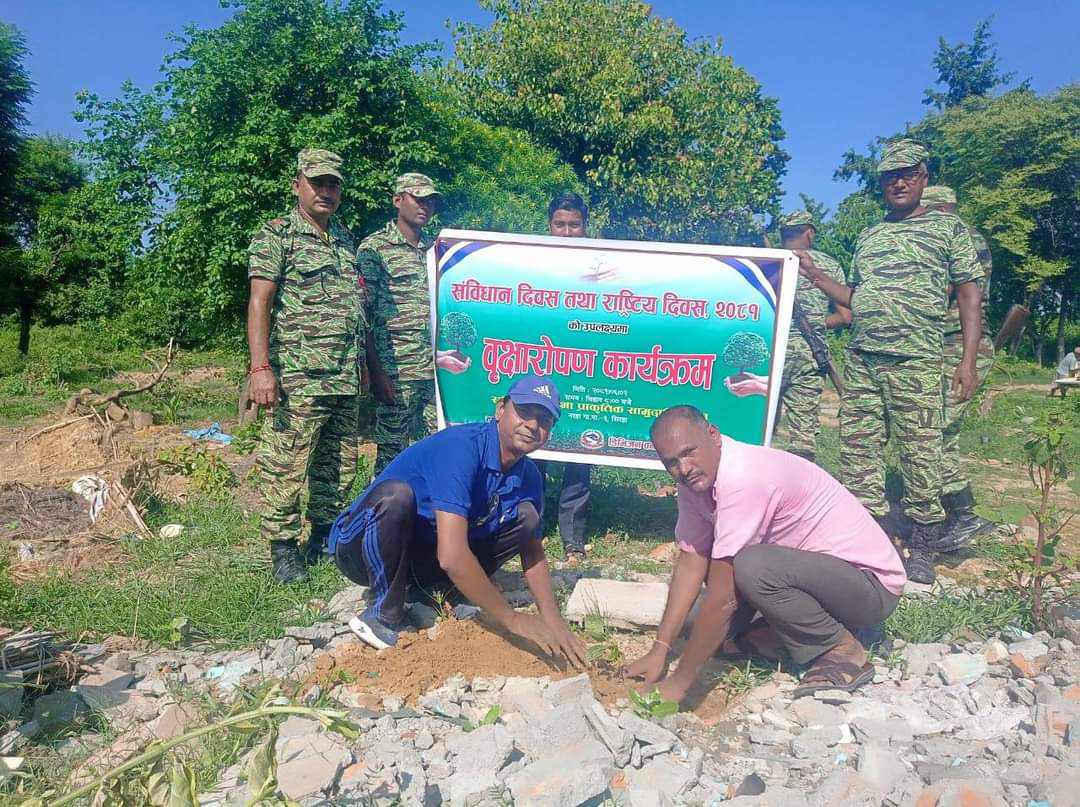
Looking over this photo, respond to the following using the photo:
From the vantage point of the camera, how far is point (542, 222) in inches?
297

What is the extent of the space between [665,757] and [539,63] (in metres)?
13.8

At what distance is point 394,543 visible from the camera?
318 cm

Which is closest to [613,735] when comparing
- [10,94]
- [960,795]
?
[960,795]

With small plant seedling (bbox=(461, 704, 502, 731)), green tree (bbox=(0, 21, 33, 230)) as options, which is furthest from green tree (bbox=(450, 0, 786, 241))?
small plant seedling (bbox=(461, 704, 502, 731))

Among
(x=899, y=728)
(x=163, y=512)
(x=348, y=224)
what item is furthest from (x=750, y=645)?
(x=348, y=224)

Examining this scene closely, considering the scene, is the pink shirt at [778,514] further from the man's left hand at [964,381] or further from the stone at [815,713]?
the man's left hand at [964,381]

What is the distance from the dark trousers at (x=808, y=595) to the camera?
2875 millimetres

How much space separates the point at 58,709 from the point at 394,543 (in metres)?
1.30

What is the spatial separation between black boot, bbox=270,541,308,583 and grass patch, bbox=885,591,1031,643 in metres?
2.78

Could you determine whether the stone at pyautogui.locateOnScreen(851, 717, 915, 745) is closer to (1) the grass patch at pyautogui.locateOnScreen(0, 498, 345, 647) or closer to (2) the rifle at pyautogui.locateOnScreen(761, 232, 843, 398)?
(1) the grass patch at pyautogui.locateOnScreen(0, 498, 345, 647)

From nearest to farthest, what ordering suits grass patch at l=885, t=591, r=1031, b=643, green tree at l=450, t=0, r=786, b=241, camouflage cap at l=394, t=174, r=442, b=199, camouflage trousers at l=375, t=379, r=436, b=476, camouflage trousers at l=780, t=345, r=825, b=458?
grass patch at l=885, t=591, r=1031, b=643 < camouflage cap at l=394, t=174, r=442, b=199 < camouflage trousers at l=375, t=379, r=436, b=476 < camouflage trousers at l=780, t=345, r=825, b=458 < green tree at l=450, t=0, r=786, b=241

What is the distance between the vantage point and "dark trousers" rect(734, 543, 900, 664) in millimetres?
2875

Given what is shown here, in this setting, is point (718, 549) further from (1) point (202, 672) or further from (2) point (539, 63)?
(2) point (539, 63)

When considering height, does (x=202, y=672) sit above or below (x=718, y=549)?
below
